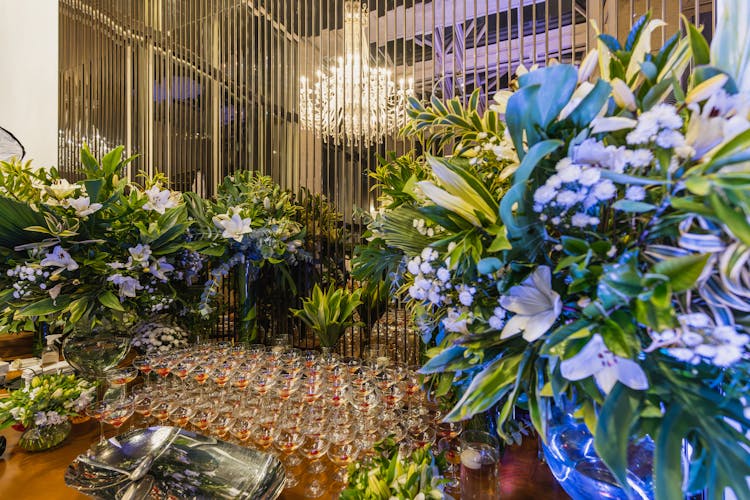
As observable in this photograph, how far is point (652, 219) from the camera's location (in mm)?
472

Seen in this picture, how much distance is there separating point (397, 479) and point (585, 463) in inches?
12.7

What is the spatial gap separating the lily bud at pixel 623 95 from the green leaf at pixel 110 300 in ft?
4.29

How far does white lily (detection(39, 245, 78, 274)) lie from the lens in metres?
1.12

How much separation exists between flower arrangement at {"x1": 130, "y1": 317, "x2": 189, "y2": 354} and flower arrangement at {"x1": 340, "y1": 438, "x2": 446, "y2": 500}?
979 millimetres

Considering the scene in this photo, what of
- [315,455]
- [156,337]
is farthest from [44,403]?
[315,455]

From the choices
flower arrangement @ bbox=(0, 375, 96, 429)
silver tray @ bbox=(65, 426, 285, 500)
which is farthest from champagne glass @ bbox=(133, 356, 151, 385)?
silver tray @ bbox=(65, 426, 285, 500)

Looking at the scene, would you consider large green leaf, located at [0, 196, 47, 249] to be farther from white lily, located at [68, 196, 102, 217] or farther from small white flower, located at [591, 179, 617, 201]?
small white flower, located at [591, 179, 617, 201]

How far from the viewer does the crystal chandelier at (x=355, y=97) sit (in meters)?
1.51

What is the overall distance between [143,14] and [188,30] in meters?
0.43

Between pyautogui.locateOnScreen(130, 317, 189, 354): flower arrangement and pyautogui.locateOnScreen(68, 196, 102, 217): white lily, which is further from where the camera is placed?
pyautogui.locateOnScreen(130, 317, 189, 354): flower arrangement

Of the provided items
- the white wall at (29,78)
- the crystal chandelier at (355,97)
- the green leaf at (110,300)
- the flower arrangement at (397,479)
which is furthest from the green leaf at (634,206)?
the white wall at (29,78)

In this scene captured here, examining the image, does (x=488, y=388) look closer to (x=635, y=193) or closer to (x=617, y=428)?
(x=617, y=428)

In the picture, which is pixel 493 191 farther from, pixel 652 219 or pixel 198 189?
pixel 198 189

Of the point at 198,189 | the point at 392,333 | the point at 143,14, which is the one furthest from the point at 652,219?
the point at 143,14
